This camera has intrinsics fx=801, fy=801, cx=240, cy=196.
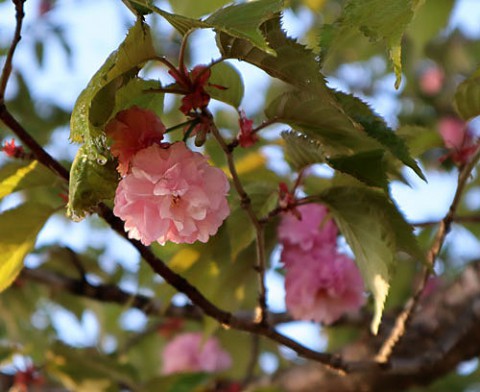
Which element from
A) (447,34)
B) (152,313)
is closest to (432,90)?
(447,34)

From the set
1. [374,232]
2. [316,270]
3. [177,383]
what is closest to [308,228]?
[316,270]

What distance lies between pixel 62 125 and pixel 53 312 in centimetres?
59

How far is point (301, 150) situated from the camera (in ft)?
3.26

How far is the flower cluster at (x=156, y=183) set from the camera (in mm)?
817

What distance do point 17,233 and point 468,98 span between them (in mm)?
601

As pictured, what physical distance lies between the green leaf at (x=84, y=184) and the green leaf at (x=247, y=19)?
169 mm

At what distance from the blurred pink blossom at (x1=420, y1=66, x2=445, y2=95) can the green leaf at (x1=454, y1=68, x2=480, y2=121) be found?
6.61ft

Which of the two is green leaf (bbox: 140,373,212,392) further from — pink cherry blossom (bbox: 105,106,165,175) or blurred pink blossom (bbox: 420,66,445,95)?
blurred pink blossom (bbox: 420,66,445,95)

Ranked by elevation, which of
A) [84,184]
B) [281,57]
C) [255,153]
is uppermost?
[255,153]

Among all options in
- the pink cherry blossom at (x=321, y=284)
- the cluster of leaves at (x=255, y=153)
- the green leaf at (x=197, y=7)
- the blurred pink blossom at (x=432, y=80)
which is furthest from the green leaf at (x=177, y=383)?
the blurred pink blossom at (x=432, y=80)

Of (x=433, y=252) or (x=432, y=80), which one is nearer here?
(x=433, y=252)

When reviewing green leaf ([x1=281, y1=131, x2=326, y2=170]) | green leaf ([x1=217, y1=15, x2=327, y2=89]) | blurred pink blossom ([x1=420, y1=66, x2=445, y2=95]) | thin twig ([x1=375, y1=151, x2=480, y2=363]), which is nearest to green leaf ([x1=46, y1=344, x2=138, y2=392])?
thin twig ([x1=375, y1=151, x2=480, y2=363])

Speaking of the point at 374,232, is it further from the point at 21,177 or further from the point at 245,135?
the point at 21,177

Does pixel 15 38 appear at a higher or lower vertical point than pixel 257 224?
higher
